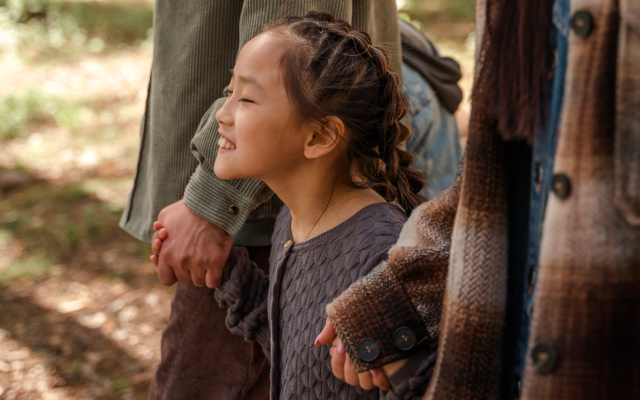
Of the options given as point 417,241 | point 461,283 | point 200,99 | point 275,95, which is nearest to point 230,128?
point 275,95

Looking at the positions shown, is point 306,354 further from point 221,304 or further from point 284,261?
point 221,304

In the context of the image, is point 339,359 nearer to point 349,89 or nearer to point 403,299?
point 403,299

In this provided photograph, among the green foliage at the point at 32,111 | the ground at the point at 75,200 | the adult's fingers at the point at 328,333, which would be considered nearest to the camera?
the adult's fingers at the point at 328,333

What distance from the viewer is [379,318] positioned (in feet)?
3.62

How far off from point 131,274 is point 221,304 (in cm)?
248

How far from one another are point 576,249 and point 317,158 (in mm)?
818

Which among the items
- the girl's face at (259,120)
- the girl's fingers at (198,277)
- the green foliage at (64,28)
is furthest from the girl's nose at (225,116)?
the green foliage at (64,28)

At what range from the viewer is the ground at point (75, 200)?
315 centimetres

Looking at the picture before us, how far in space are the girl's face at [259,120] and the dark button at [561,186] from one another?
77 centimetres

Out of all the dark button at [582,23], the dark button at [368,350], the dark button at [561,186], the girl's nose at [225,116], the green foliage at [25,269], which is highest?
the dark button at [582,23]

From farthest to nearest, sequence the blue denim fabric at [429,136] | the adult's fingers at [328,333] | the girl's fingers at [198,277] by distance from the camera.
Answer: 1. the blue denim fabric at [429,136]
2. the girl's fingers at [198,277]
3. the adult's fingers at [328,333]

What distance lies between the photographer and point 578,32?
2.56ft

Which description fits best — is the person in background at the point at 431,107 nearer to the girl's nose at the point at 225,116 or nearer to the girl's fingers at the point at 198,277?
the girl's nose at the point at 225,116

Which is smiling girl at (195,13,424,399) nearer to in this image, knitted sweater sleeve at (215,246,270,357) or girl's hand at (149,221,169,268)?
knitted sweater sleeve at (215,246,270,357)
